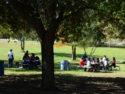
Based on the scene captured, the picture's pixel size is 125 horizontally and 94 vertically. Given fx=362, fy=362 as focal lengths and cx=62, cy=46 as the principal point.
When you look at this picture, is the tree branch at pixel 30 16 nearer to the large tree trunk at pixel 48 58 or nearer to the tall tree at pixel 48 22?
the tall tree at pixel 48 22

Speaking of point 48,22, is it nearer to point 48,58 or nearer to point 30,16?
point 30,16

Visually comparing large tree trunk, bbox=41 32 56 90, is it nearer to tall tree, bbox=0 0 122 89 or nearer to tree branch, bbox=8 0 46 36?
tall tree, bbox=0 0 122 89

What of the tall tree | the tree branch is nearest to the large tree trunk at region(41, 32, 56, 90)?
the tall tree

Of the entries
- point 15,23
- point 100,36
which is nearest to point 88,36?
point 100,36

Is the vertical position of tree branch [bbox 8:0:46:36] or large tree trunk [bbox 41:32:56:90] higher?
tree branch [bbox 8:0:46:36]

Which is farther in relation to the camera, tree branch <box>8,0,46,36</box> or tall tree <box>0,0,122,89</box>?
tree branch <box>8,0,46,36</box>

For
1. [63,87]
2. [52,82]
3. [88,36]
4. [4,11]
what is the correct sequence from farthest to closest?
[88,36]
[4,11]
[63,87]
[52,82]

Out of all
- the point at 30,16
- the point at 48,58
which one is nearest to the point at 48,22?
the point at 30,16

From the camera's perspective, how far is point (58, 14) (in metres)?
16.0

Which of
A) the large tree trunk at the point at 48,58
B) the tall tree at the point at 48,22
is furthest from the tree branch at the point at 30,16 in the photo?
the large tree trunk at the point at 48,58

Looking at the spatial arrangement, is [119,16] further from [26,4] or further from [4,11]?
[4,11]

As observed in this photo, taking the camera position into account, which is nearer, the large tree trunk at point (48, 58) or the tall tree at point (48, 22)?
the tall tree at point (48, 22)

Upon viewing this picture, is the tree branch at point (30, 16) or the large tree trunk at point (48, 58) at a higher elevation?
the tree branch at point (30, 16)

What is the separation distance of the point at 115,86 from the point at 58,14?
4750 millimetres
